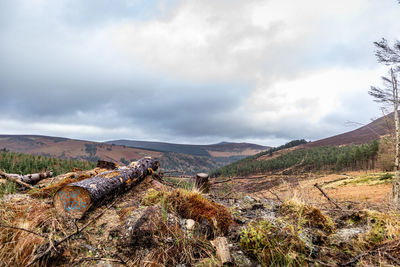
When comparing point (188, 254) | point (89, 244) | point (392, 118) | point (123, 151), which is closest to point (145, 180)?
point (89, 244)

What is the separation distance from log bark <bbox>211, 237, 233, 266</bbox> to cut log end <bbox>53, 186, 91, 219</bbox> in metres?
2.59

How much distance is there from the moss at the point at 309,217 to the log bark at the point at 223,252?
1.49 meters

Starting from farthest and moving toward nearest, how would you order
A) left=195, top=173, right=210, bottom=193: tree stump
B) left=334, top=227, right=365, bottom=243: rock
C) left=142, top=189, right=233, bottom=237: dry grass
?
left=195, top=173, right=210, bottom=193: tree stump, left=142, top=189, right=233, bottom=237: dry grass, left=334, top=227, right=365, bottom=243: rock

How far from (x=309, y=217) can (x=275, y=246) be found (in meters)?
1.45

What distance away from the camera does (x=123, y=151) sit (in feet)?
650

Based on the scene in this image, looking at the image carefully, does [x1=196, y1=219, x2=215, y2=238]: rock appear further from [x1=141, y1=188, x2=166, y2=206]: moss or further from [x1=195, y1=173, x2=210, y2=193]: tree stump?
[x1=195, y1=173, x2=210, y2=193]: tree stump

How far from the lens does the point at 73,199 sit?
370cm

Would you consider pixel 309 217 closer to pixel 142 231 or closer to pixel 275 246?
pixel 275 246

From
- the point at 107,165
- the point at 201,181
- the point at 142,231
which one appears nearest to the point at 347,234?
the point at 142,231

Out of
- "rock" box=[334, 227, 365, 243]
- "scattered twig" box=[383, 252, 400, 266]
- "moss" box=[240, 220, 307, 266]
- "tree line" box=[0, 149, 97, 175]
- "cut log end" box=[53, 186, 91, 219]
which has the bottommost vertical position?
"tree line" box=[0, 149, 97, 175]

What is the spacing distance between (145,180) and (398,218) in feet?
19.9

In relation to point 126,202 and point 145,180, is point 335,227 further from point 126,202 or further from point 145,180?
point 145,180

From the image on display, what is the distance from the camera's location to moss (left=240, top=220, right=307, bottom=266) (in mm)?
2365

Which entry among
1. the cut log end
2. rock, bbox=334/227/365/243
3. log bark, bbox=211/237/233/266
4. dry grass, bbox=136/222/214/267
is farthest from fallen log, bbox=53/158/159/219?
rock, bbox=334/227/365/243
